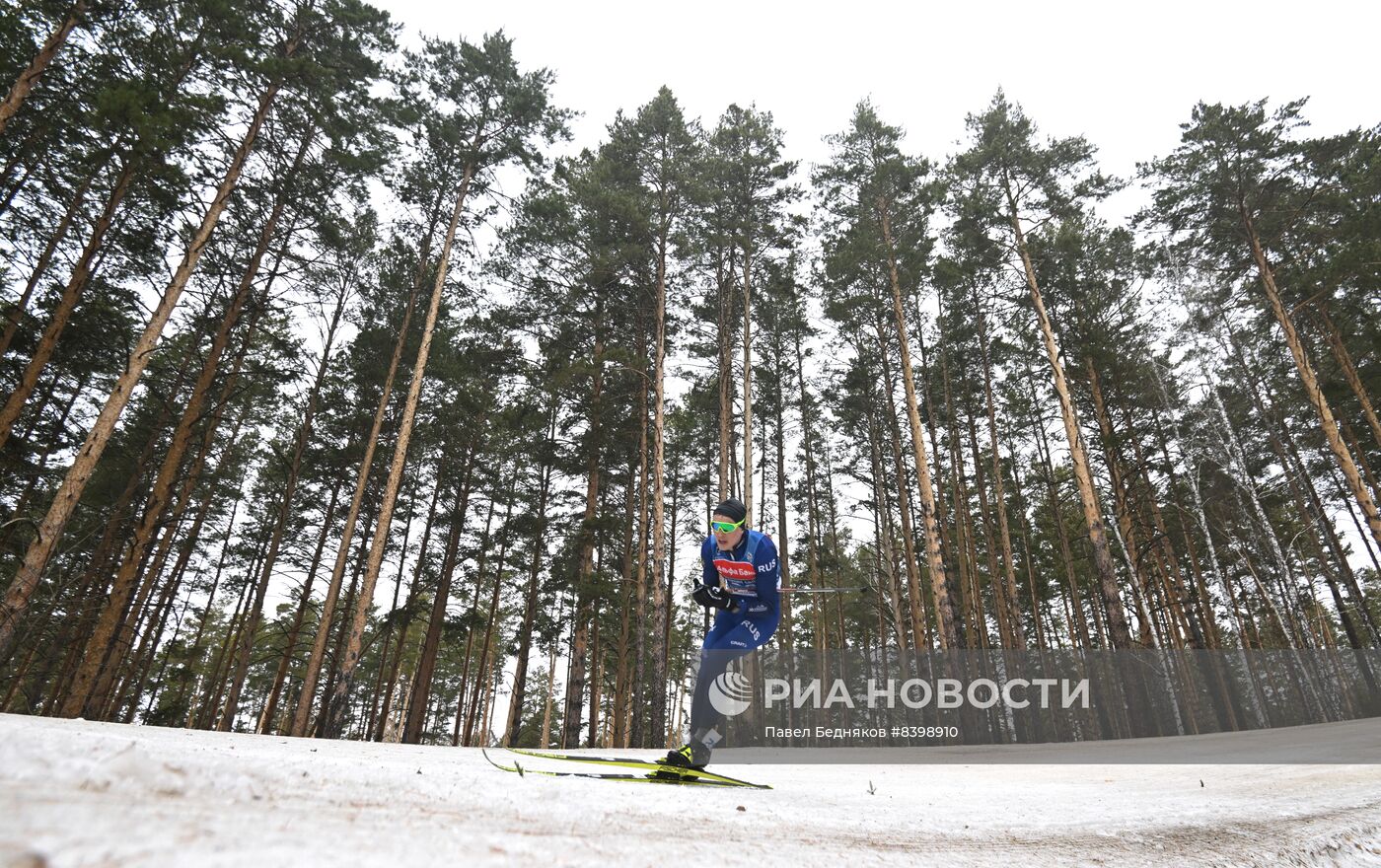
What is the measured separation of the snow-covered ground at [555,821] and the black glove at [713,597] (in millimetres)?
1023

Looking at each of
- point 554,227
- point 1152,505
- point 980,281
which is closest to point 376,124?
point 554,227

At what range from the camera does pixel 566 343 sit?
15953 millimetres

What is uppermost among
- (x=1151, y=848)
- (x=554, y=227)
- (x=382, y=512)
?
(x=554, y=227)

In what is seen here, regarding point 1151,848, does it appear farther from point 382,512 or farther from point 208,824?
point 382,512

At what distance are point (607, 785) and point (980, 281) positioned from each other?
1972 centimetres

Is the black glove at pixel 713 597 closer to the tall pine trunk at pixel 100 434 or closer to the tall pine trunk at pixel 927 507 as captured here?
the tall pine trunk at pixel 100 434

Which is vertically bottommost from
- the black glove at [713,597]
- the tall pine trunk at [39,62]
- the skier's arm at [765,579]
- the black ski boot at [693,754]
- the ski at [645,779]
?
the ski at [645,779]

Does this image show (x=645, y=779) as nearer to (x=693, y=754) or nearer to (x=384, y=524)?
(x=693, y=754)

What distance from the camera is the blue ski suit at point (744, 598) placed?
3561 millimetres

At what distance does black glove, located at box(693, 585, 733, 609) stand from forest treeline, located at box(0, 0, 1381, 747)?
8415 millimetres

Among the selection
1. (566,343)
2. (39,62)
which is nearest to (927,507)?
(566,343)

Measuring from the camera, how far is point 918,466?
537 inches

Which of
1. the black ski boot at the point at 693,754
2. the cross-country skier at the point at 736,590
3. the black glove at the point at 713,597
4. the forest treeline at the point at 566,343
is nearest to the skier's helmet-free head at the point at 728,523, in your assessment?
the cross-country skier at the point at 736,590

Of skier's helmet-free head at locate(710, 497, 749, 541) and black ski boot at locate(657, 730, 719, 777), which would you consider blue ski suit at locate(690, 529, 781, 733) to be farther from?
black ski boot at locate(657, 730, 719, 777)
